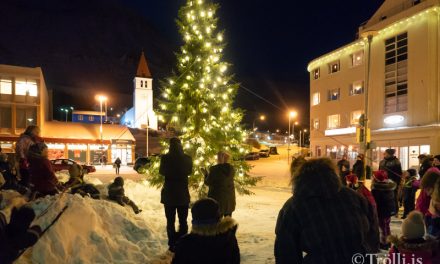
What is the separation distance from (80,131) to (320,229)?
49895 mm

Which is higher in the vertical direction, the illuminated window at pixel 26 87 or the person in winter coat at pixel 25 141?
the illuminated window at pixel 26 87

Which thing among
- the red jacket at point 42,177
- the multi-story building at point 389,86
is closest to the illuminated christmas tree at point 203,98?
the red jacket at point 42,177

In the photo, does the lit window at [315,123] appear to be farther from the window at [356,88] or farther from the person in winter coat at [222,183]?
the person in winter coat at [222,183]

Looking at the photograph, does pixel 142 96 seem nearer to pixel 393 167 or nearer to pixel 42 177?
pixel 393 167

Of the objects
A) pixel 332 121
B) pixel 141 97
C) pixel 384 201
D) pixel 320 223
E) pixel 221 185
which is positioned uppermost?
pixel 141 97

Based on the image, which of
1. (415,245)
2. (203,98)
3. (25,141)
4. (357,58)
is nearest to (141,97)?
(357,58)

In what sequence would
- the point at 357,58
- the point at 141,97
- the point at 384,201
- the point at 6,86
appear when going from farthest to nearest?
the point at 141,97
the point at 6,86
the point at 357,58
the point at 384,201

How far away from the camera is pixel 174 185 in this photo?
691 centimetres

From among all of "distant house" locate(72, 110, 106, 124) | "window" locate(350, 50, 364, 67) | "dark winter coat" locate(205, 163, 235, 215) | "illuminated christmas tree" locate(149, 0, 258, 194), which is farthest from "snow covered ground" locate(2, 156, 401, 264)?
"distant house" locate(72, 110, 106, 124)

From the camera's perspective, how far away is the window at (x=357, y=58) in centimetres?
3517

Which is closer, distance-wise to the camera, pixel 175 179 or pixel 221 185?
pixel 175 179

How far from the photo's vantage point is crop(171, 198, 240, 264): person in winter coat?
9.98 ft

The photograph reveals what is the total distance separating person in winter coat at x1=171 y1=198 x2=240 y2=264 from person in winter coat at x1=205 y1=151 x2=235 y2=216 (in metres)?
3.97

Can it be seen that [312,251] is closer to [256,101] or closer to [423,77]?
[423,77]
